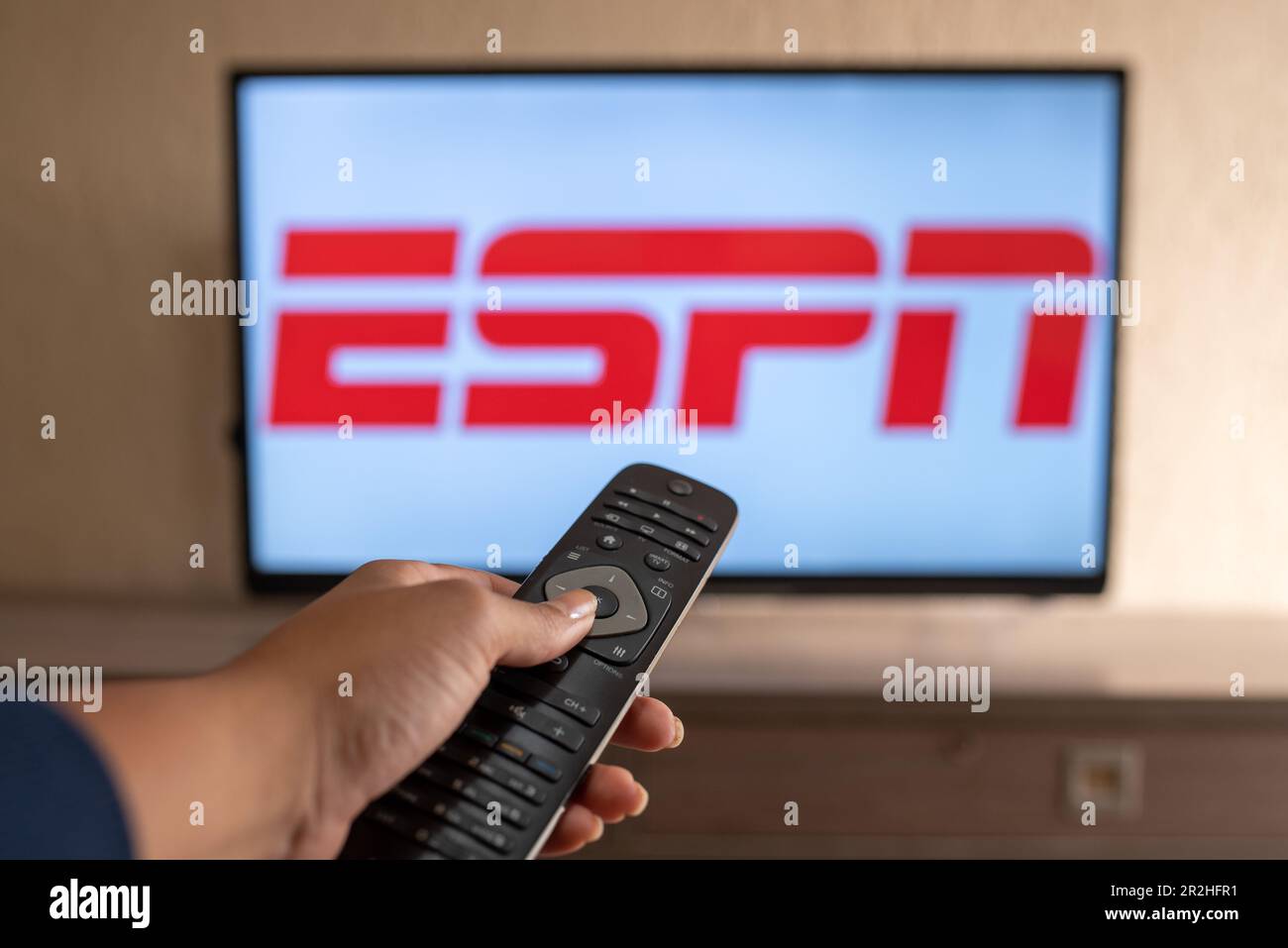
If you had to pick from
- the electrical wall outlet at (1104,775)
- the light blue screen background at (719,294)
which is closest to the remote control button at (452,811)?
the light blue screen background at (719,294)

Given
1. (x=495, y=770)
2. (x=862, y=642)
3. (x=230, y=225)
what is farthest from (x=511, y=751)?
(x=230, y=225)

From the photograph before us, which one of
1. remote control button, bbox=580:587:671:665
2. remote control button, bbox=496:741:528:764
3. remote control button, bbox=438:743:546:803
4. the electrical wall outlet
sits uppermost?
remote control button, bbox=580:587:671:665

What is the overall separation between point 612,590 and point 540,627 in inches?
3.1

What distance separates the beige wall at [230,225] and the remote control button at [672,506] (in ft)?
2.50

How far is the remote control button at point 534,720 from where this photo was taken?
0.55m

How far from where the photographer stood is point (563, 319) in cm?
122

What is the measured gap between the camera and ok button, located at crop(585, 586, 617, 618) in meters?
0.63

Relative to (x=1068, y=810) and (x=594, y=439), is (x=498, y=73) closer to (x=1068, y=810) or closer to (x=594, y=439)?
(x=594, y=439)

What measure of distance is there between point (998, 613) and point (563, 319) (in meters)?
0.71

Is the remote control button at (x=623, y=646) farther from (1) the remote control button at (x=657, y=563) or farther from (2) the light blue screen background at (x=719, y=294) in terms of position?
(2) the light blue screen background at (x=719, y=294)

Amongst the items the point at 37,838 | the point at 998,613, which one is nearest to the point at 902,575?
the point at 998,613

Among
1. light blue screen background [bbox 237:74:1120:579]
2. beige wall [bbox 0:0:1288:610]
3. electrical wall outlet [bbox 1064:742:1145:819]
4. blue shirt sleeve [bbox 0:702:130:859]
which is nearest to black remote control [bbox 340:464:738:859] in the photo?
blue shirt sleeve [bbox 0:702:130:859]

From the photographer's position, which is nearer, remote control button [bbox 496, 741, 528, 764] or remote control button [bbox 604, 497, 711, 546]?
remote control button [bbox 496, 741, 528, 764]

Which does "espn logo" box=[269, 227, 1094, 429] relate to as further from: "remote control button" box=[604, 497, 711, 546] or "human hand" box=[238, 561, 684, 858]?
"human hand" box=[238, 561, 684, 858]
